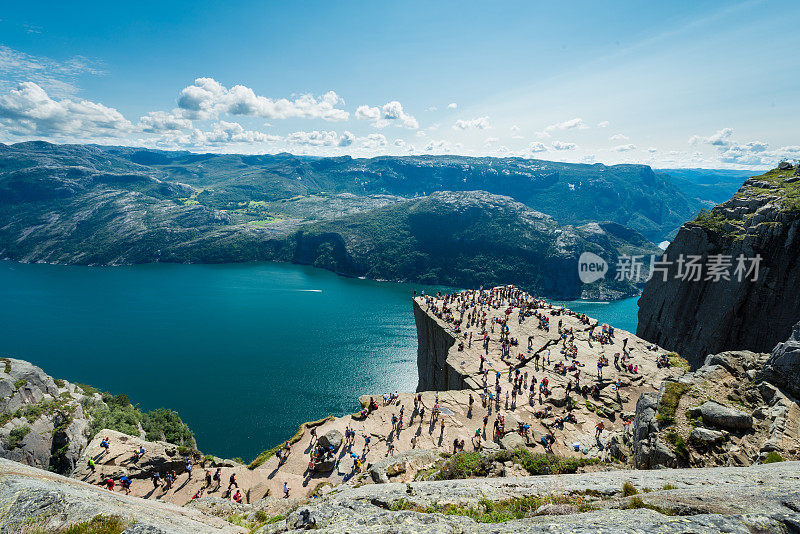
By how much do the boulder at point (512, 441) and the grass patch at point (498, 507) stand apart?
11.5m

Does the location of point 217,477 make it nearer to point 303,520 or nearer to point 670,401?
point 303,520

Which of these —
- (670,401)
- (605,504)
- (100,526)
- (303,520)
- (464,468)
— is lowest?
(464,468)

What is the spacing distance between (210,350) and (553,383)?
334 feet

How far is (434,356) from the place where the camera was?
48875 millimetres

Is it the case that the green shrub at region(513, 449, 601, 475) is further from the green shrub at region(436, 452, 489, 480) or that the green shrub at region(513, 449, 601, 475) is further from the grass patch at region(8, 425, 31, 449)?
the grass patch at region(8, 425, 31, 449)

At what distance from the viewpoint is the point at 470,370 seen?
36.0 m

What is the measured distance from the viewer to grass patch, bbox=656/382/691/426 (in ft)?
56.3

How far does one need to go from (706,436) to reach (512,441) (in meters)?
10.7

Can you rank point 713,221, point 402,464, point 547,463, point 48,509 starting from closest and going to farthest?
1. point 48,509
2. point 547,463
3. point 402,464
4. point 713,221

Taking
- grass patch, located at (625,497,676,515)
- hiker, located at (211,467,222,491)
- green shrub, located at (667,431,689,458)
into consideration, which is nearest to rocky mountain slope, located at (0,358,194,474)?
hiker, located at (211,467,222,491)

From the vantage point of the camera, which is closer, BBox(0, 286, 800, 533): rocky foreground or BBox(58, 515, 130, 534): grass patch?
BBox(58, 515, 130, 534): grass patch

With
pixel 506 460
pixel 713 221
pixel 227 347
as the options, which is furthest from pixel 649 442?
pixel 227 347

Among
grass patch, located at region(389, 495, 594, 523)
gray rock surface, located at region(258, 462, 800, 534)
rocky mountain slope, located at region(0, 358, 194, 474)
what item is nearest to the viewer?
gray rock surface, located at region(258, 462, 800, 534)

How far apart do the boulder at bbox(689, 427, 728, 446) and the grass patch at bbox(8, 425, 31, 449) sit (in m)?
51.9
